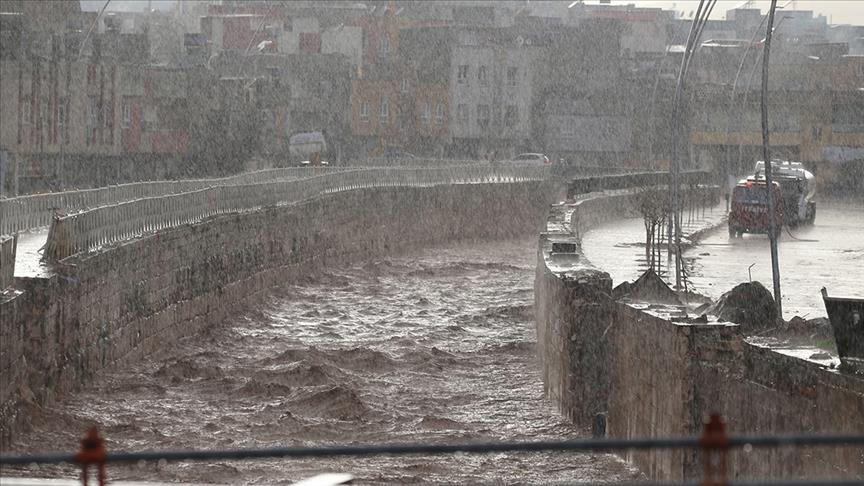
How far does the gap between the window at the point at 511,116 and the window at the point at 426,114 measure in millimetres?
4004

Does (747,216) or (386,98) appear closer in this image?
(747,216)

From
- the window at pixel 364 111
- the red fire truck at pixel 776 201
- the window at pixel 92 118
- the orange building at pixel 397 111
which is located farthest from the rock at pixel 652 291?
the window at pixel 364 111

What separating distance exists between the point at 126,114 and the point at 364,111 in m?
23.0

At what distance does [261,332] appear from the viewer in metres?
32.8

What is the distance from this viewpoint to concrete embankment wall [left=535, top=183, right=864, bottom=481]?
13.1 m

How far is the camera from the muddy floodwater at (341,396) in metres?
18.9

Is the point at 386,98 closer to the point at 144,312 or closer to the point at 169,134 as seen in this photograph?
the point at 169,134

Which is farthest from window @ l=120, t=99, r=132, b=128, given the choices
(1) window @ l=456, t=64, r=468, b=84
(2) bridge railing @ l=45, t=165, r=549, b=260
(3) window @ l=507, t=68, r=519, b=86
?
(3) window @ l=507, t=68, r=519, b=86

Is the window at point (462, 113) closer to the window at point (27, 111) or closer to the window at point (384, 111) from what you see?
the window at point (384, 111)

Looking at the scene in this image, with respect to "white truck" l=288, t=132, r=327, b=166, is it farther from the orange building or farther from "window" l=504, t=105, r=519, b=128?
"window" l=504, t=105, r=519, b=128

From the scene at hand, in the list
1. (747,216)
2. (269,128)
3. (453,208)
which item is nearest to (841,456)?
(747,216)

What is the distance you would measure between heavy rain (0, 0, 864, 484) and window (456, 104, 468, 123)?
0.38ft

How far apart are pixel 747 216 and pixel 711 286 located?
640 inches

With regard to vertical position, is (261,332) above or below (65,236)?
below
